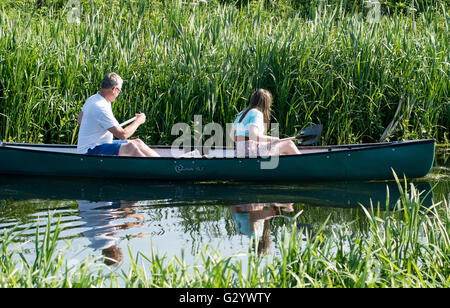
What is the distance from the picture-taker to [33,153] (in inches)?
309

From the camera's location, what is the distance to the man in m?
7.25

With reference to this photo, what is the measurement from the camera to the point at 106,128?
24.3ft

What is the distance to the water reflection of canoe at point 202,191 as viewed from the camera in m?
6.92

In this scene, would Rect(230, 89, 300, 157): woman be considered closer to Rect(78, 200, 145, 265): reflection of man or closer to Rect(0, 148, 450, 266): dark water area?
Rect(0, 148, 450, 266): dark water area

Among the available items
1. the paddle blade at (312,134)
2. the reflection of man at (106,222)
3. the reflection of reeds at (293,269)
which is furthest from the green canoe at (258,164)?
the reflection of reeds at (293,269)

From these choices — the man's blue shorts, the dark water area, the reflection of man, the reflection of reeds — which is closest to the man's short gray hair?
the man's blue shorts

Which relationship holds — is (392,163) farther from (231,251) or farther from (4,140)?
(4,140)

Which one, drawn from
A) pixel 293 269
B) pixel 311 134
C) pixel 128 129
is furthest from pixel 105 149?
pixel 293 269

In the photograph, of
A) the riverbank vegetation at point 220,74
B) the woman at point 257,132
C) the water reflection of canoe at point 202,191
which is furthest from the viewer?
the riverbank vegetation at point 220,74

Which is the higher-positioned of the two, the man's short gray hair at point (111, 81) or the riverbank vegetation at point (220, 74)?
the riverbank vegetation at point (220, 74)

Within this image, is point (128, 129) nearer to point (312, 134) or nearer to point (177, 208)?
point (177, 208)

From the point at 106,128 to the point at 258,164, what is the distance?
1.56 meters

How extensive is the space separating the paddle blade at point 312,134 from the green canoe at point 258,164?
753 millimetres

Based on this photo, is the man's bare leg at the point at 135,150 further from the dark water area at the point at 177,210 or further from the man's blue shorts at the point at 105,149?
the dark water area at the point at 177,210
